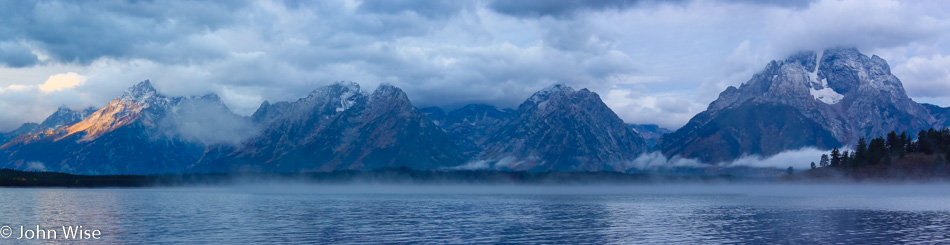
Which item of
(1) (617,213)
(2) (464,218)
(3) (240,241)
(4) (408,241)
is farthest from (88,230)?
(1) (617,213)

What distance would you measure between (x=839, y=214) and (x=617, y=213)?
43.0m

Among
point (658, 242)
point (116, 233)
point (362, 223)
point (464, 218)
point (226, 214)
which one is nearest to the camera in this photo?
point (658, 242)

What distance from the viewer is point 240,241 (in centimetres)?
9788

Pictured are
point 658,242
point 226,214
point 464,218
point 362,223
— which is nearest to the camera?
point 658,242

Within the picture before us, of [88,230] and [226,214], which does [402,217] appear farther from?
[88,230]

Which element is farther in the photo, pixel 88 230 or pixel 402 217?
pixel 402 217

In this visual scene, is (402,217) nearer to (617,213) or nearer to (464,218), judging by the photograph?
(464,218)

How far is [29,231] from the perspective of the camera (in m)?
A: 110

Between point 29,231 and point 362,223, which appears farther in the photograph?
point 362,223

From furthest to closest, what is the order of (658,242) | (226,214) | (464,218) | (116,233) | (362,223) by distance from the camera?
1. (226,214)
2. (464,218)
3. (362,223)
4. (116,233)
5. (658,242)

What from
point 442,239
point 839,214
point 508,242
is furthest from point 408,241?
point 839,214

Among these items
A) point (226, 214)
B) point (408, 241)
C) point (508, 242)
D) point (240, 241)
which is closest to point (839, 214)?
point (508, 242)

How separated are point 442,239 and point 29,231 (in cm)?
6364

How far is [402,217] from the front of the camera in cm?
14338
